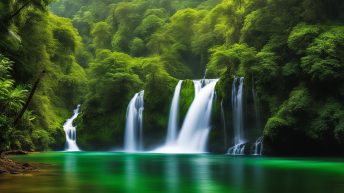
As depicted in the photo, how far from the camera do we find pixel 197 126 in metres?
35.9

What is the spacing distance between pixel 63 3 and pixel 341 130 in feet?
219

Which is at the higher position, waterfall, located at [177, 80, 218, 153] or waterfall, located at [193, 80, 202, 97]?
waterfall, located at [193, 80, 202, 97]

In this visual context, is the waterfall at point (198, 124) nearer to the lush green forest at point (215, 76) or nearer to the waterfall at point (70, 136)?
the lush green forest at point (215, 76)

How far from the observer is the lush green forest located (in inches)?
997

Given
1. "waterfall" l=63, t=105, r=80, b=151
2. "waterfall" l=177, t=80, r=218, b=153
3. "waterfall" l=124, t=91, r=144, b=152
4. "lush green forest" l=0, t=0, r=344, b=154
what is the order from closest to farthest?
1. "lush green forest" l=0, t=0, r=344, b=154
2. "waterfall" l=177, t=80, r=218, b=153
3. "waterfall" l=124, t=91, r=144, b=152
4. "waterfall" l=63, t=105, r=80, b=151

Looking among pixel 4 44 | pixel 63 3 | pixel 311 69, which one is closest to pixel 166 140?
pixel 311 69

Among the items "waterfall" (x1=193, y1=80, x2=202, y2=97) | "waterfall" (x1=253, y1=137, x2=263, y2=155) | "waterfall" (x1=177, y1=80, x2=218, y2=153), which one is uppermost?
"waterfall" (x1=193, y1=80, x2=202, y2=97)

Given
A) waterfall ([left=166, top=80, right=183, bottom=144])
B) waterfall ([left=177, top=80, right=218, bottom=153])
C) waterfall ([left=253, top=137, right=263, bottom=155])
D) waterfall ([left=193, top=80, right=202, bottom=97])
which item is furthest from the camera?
waterfall ([left=193, top=80, right=202, bottom=97])

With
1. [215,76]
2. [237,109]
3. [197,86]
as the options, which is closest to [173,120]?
[197,86]

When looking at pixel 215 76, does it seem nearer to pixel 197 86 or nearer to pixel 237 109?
pixel 197 86

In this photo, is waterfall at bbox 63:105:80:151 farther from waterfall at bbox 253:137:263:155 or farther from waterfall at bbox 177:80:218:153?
waterfall at bbox 253:137:263:155

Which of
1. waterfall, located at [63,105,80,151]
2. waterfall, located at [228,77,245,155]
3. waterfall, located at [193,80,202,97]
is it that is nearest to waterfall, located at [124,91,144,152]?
waterfall, located at [193,80,202,97]

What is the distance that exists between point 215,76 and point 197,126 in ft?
42.6

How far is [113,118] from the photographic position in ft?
138
